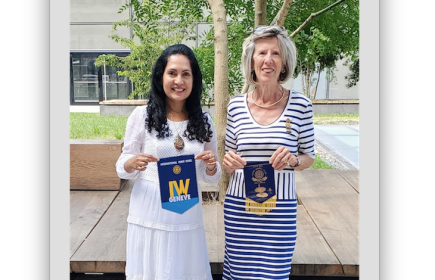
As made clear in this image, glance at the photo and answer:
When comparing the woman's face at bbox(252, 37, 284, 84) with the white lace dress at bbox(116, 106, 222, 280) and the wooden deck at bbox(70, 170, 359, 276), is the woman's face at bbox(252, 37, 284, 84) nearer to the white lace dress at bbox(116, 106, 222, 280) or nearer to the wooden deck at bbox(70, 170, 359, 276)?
the white lace dress at bbox(116, 106, 222, 280)

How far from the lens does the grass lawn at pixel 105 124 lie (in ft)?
28.2

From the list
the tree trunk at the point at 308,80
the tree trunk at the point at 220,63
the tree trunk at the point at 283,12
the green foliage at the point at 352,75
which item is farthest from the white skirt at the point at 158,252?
the green foliage at the point at 352,75

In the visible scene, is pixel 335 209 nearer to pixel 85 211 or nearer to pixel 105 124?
pixel 85 211

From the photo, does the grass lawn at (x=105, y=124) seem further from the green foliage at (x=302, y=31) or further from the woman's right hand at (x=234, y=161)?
the woman's right hand at (x=234, y=161)

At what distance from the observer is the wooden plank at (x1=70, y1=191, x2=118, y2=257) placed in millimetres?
3928

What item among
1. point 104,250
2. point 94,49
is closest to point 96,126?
point 94,49

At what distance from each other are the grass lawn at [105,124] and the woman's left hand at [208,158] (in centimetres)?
481

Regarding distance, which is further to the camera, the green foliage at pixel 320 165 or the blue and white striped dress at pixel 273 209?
the green foliage at pixel 320 165

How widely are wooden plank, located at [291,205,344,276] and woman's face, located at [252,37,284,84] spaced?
1.52 metres

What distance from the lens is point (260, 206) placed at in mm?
2607

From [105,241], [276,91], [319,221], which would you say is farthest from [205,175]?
[319,221]

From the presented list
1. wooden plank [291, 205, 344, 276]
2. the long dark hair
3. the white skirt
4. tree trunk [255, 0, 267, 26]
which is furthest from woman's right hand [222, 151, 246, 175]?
tree trunk [255, 0, 267, 26]
